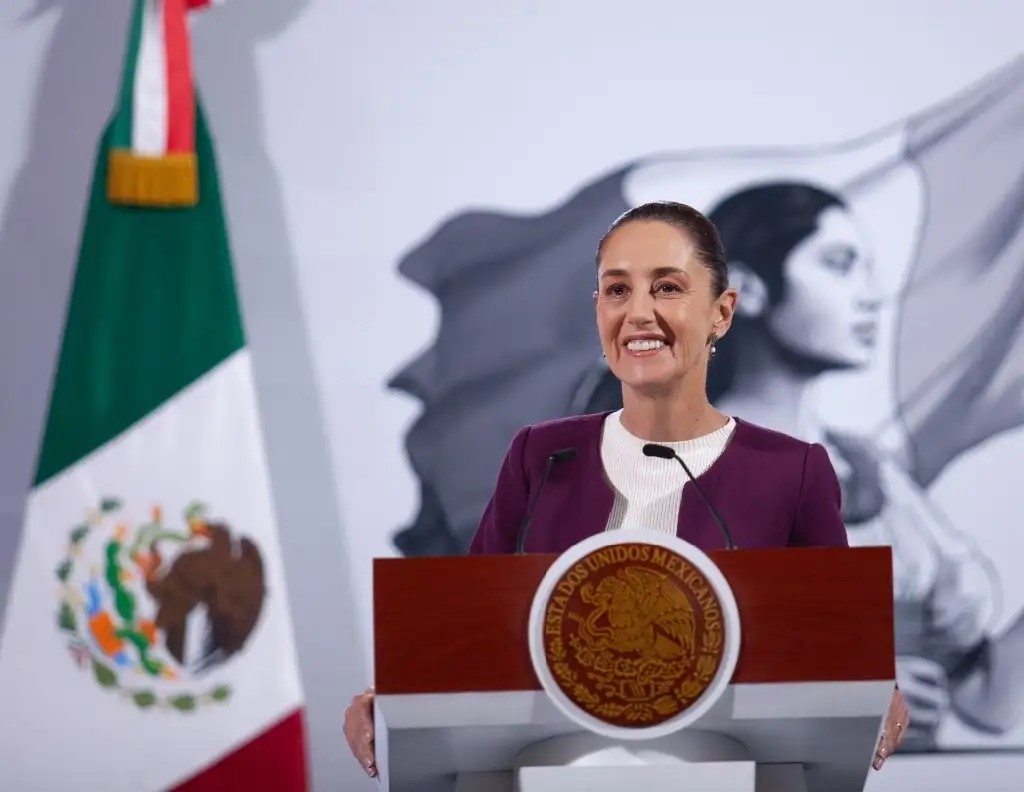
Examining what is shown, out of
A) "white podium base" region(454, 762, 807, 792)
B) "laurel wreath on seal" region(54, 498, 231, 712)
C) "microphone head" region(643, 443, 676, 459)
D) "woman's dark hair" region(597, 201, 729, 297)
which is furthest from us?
"laurel wreath on seal" region(54, 498, 231, 712)

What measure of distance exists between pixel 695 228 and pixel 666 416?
0.98 ft

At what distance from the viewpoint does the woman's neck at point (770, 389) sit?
3260 millimetres

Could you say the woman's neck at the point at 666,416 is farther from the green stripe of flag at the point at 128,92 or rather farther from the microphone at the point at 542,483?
the green stripe of flag at the point at 128,92

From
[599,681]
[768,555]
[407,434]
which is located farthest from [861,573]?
[407,434]

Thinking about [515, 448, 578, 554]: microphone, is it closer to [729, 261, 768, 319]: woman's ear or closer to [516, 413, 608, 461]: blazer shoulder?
[516, 413, 608, 461]: blazer shoulder

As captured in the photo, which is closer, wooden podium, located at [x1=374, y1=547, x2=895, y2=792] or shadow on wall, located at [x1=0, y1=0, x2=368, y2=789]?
wooden podium, located at [x1=374, y1=547, x2=895, y2=792]

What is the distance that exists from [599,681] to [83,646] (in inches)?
82.7

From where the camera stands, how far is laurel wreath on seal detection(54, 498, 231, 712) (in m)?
3.00

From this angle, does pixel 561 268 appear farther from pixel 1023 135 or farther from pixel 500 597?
pixel 500 597

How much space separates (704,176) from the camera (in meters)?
3.32

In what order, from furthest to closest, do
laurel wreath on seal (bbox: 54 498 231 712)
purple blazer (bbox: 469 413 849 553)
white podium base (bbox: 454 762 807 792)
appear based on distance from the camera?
laurel wreath on seal (bbox: 54 498 231 712), purple blazer (bbox: 469 413 849 553), white podium base (bbox: 454 762 807 792)

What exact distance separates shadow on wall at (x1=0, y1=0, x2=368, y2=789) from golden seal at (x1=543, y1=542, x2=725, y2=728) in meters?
2.06

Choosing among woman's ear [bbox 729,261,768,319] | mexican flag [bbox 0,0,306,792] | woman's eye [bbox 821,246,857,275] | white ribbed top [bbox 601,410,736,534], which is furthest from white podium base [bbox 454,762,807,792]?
woman's eye [bbox 821,246,857,275]

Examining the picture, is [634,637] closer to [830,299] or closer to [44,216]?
[830,299]
